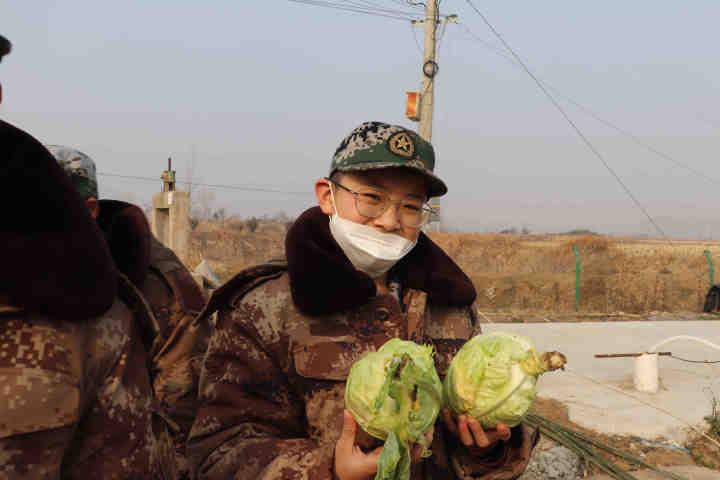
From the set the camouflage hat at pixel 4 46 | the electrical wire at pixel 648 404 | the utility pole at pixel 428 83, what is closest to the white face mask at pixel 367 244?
the camouflage hat at pixel 4 46

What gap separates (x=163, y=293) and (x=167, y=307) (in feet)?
0.31

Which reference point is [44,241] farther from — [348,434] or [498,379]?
[498,379]

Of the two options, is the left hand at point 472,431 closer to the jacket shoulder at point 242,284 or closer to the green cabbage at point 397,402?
the green cabbage at point 397,402

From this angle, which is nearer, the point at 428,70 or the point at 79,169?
the point at 79,169

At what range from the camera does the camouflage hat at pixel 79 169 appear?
3.65 meters

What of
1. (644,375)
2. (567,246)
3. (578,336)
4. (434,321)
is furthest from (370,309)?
(567,246)

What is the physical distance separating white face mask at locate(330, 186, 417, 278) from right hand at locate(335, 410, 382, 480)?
85 cm

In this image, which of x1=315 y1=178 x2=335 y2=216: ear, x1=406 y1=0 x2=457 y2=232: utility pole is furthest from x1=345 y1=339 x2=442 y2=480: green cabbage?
x1=406 y1=0 x2=457 y2=232: utility pole

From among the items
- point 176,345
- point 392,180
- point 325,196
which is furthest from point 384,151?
point 176,345

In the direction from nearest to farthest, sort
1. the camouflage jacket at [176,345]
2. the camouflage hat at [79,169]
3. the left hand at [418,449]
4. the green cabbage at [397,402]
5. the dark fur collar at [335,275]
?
the green cabbage at [397,402], the left hand at [418,449], the dark fur collar at [335,275], the camouflage jacket at [176,345], the camouflage hat at [79,169]

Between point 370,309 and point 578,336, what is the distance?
11757 millimetres

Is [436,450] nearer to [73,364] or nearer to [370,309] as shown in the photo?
[370,309]

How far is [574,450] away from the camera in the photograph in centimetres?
659

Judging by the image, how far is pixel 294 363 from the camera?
2379 mm
